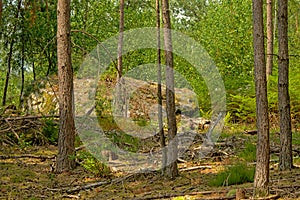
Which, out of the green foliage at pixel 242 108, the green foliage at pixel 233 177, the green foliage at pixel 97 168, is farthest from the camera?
the green foliage at pixel 242 108

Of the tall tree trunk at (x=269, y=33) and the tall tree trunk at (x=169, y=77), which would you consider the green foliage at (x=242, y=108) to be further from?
the tall tree trunk at (x=169, y=77)

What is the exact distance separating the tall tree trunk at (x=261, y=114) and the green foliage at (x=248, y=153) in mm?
3171

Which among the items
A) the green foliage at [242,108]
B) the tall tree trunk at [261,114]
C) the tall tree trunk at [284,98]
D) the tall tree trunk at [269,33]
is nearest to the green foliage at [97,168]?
the tall tree trunk at [284,98]

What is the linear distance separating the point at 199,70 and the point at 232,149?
1213 centimetres

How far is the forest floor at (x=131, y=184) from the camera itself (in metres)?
5.81

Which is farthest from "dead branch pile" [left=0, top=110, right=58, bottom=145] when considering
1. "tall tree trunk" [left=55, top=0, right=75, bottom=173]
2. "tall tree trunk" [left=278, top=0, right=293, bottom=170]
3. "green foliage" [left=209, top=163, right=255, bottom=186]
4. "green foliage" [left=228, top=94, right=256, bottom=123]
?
"green foliage" [left=228, top=94, right=256, bottom=123]

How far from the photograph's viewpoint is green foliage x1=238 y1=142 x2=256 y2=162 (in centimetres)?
863

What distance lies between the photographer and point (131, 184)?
287 inches

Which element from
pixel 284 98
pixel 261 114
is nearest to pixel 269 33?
pixel 284 98

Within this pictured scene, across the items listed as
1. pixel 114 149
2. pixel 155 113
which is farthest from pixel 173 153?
pixel 155 113

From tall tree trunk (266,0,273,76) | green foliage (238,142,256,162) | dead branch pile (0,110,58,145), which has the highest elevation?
tall tree trunk (266,0,273,76)

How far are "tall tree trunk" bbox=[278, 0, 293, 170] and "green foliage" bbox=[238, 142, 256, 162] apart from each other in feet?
4.41

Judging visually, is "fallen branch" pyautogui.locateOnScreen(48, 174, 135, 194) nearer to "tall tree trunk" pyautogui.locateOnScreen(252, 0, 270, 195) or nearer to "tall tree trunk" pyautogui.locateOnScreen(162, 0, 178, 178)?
"tall tree trunk" pyautogui.locateOnScreen(162, 0, 178, 178)

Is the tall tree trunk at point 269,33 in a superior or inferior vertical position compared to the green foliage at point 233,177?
superior
